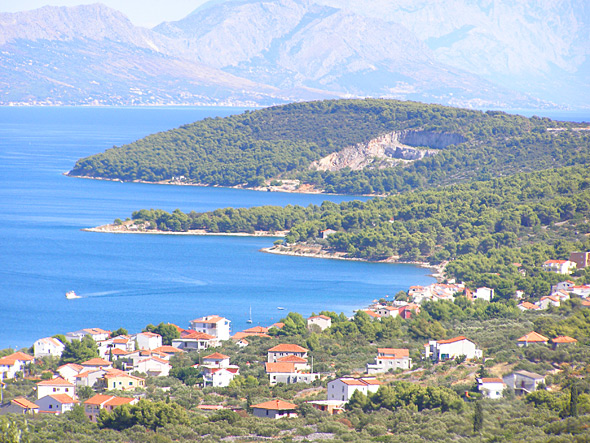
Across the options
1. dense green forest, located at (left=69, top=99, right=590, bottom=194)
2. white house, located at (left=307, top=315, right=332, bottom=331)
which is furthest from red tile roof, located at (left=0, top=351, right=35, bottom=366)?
dense green forest, located at (left=69, top=99, right=590, bottom=194)

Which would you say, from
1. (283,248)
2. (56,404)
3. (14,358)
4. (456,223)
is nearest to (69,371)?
(14,358)

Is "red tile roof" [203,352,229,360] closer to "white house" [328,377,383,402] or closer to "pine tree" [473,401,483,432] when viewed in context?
"white house" [328,377,383,402]

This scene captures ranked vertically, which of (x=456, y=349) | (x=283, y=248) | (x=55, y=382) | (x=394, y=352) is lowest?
(x=55, y=382)

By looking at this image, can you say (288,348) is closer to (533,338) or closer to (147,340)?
(147,340)

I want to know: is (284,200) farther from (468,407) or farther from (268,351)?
(468,407)

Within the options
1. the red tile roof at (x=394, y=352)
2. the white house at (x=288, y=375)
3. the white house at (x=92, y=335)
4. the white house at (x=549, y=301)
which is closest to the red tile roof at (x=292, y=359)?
the white house at (x=288, y=375)
